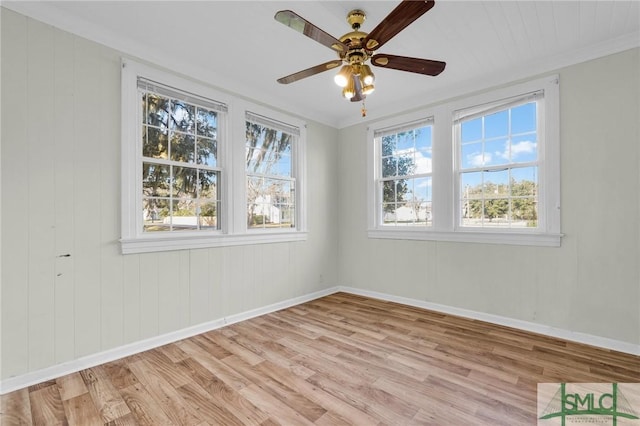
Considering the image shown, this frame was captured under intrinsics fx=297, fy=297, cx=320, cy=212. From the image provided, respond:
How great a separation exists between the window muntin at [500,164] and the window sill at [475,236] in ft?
0.35

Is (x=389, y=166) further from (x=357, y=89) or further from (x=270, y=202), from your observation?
(x=357, y=89)

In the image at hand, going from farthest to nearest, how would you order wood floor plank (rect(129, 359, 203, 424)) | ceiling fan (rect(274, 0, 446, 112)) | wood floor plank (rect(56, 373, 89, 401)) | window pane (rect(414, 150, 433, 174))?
window pane (rect(414, 150, 433, 174)) < wood floor plank (rect(56, 373, 89, 401)) < wood floor plank (rect(129, 359, 203, 424)) < ceiling fan (rect(274, 0, 446, 112))

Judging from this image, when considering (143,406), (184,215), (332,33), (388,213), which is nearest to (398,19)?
(332,33)

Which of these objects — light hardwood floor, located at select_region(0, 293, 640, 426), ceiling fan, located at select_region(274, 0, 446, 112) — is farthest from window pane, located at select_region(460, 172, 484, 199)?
ceiling fan, located at select_region(274, 0, 446, 112)

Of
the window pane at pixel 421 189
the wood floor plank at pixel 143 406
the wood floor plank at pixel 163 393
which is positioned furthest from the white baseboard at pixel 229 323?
the window pane at pixel 421 189

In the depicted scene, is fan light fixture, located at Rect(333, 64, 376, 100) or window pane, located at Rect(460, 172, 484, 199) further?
window pane, located at Rect(460, 172, 484, 199)

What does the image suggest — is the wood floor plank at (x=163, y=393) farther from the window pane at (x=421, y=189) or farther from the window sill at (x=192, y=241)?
the window pane at (x=421, y=189)

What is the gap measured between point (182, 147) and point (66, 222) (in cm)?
117

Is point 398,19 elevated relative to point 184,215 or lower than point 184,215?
elevated

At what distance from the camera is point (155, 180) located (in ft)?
9.23

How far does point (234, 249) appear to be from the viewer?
339 centimetres

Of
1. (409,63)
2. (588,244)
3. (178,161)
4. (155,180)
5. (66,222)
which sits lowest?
(588,244)

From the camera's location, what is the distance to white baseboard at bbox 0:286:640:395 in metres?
2.14

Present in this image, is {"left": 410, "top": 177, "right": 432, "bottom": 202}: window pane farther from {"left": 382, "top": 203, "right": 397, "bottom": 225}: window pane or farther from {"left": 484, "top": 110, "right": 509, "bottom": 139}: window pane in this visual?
{"left": 484, "top": 110, "right": 509, "bottom": 139}: window pane
